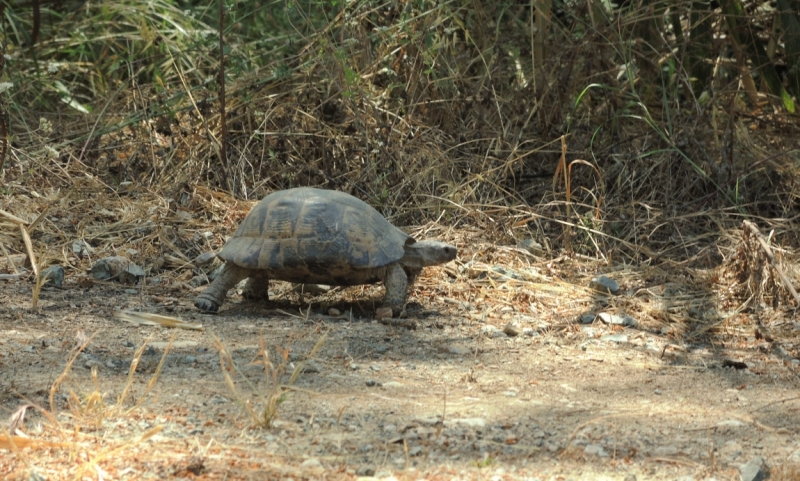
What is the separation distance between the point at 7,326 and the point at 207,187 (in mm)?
2179

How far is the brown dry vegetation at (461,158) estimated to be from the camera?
488 cm

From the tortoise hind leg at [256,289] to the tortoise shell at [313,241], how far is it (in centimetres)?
23

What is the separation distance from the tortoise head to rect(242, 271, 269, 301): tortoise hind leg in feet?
2.25

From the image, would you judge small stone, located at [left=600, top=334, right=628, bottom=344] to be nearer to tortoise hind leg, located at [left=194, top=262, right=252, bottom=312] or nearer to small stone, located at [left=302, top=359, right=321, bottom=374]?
small stone, located at [left=302, top=359, right=321, bottom=374]

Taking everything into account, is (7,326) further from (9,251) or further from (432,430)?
(432,430)

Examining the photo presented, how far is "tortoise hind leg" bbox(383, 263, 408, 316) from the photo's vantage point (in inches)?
169

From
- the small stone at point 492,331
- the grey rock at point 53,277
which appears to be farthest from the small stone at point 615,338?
the grey rock at point 53,277

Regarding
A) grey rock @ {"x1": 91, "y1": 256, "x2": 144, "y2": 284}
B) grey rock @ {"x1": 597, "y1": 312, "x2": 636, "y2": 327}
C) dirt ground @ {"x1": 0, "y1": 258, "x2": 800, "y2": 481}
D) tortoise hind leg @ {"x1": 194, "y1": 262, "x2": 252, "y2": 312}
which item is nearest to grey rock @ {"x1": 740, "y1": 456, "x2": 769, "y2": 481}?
dirt ground @ {"x1": 0, "y1": 258, "x2": 800, "y2": 481}

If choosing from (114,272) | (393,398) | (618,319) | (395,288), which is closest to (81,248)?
(114,272)

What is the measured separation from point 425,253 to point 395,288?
295 mm

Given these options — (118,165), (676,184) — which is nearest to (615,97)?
(676,184)

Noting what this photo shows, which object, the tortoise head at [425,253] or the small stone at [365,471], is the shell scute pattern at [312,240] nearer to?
the tortoise head at [425,253]

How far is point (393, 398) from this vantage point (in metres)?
2.98

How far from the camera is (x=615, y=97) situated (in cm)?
609
